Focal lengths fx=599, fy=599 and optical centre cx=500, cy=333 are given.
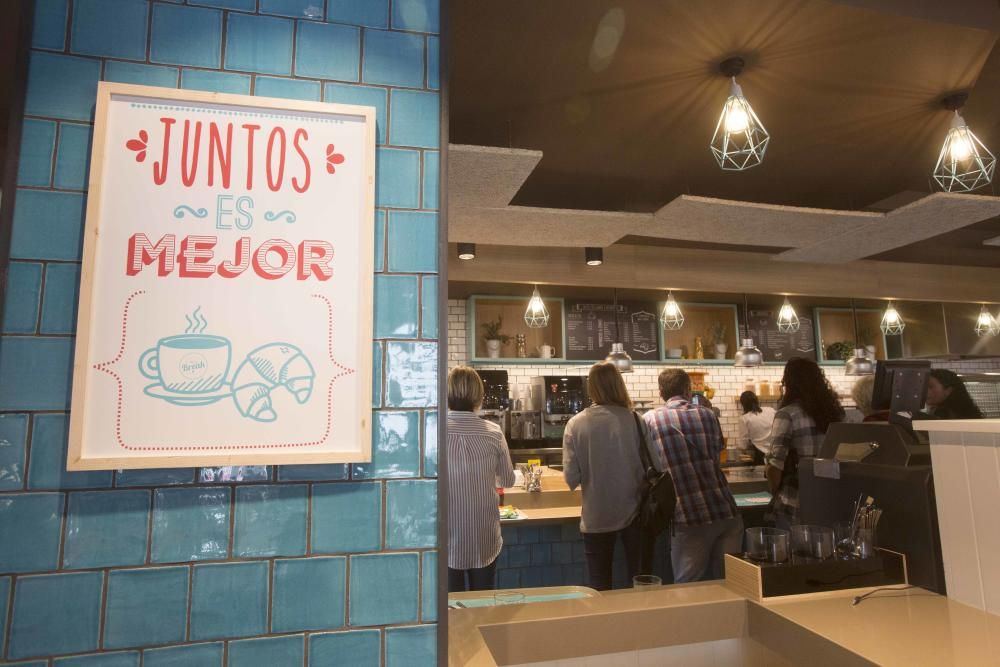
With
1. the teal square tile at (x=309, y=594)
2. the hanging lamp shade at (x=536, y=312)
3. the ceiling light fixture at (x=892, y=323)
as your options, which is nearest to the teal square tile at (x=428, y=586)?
the teal square tile at (x=309, y=594)

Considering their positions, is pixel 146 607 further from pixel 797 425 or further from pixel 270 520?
pixel 797 425

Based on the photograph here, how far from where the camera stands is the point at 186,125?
3.93 ft

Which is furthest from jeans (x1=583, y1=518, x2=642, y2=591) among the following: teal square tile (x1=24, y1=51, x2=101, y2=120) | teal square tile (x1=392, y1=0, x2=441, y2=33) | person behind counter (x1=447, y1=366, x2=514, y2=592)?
teal square tile (x1=24, y1=51, x2=101, y2=120)

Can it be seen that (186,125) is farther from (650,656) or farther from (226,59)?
(650,656)

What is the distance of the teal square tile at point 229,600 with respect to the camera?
1104 mm

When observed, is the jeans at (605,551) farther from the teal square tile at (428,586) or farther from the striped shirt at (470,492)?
the teal square tile at (428,586)

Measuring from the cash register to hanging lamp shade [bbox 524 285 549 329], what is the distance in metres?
3.42

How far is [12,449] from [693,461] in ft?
10.3

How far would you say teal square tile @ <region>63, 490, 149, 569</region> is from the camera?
3.52ft

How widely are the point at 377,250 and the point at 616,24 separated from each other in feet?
5.66

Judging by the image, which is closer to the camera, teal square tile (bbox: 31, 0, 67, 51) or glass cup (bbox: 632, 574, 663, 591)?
teal square tile (bbox: 31, 0, 67, 51)

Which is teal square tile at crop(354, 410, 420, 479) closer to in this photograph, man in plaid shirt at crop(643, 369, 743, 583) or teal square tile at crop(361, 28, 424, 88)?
teal square tile at crop(361, 28, 424, 88)

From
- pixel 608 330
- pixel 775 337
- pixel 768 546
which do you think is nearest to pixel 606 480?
pixel 768 546

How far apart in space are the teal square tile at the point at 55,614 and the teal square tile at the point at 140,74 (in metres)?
0.94
